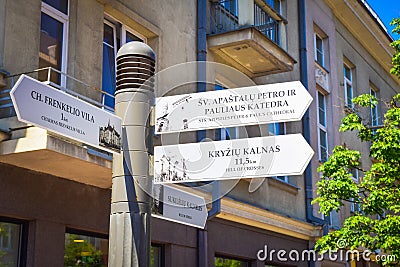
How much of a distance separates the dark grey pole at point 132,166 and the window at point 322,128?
15334mm

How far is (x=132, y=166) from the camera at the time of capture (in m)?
4.12

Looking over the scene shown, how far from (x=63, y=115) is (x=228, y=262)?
10476 millimetres

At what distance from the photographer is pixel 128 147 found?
13.6 feet

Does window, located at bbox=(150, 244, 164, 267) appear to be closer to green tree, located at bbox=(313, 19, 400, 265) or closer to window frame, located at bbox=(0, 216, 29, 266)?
green tree, located at bbox=(313, 19, 400, 265)

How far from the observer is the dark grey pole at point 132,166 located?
3959 mm

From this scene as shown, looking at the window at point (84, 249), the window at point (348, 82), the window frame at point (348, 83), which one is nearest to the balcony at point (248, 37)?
the window at point (84, 249)

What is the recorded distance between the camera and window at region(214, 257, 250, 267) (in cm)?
1360

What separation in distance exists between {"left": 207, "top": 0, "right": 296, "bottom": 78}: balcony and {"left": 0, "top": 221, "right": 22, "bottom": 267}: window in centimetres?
650

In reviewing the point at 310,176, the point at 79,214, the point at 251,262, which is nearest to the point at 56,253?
the point at 79,214

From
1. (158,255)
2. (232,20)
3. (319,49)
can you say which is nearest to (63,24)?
(158,255)

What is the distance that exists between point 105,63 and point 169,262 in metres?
3.58

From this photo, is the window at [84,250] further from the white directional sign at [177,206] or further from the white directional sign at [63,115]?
the white directional sign at [63,115]

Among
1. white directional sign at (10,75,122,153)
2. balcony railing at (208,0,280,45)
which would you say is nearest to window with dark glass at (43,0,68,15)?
balcony railing at (208,0,280,45)

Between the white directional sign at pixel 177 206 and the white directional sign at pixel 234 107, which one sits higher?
the white directional sign at pixel 234 107
